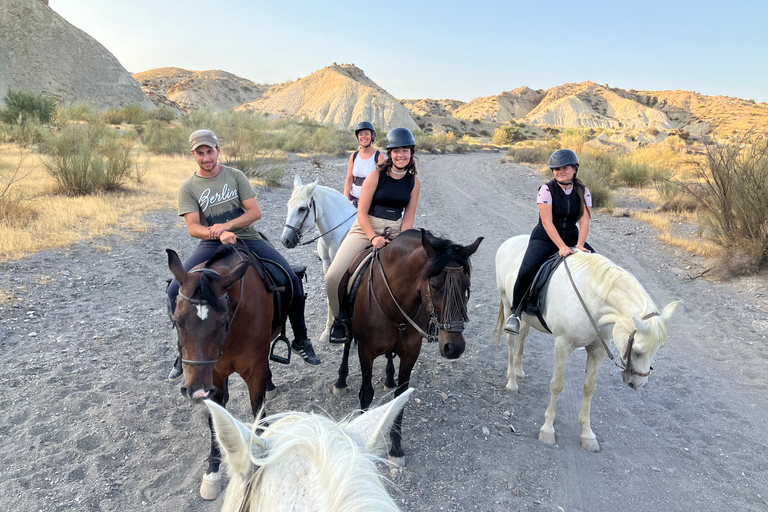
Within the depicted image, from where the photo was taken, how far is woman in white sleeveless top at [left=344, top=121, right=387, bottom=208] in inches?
239

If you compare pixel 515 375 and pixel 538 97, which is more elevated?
pixel 538 97

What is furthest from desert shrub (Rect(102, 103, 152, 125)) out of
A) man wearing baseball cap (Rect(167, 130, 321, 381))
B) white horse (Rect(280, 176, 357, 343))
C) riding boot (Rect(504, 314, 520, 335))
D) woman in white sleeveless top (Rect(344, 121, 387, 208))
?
riding boot (Rect(504, 314, 520, 335))

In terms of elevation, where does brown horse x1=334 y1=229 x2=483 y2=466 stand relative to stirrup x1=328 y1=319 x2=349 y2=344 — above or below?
above

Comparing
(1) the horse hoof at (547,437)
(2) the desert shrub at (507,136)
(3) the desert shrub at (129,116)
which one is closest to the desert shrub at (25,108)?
(3) the desert shrub at (129,116)

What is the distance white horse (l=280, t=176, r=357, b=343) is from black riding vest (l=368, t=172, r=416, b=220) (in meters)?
1.63

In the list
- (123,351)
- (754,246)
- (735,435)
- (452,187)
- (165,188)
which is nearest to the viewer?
(735,435)

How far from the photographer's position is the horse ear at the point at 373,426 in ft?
3.96

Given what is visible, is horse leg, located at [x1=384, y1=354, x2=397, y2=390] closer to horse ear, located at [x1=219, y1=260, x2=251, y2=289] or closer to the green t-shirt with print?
the green t-shirt with print

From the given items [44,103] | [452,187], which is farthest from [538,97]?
[44,103]

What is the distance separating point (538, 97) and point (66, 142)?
105261 millimetres

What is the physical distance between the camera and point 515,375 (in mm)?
4398

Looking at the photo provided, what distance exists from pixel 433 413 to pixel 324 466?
311 centimetres

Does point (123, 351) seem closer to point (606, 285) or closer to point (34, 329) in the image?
point (34, 329)

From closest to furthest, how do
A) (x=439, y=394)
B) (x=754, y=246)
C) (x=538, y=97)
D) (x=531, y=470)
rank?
(x=531, y=470), (x=439, y=394), (x=754, y=246), (x=538, y=97)
